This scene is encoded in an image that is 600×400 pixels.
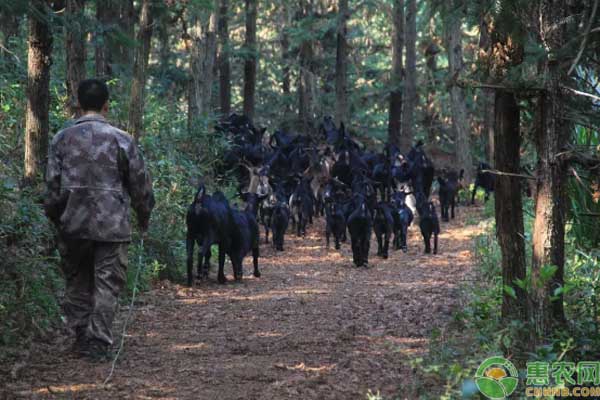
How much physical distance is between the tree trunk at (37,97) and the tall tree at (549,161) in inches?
203

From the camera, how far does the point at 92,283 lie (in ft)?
24.0

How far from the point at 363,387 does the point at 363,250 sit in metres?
8.51

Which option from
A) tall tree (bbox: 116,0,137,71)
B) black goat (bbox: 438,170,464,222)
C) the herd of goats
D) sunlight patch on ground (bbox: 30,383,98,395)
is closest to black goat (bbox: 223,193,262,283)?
the herd of goats

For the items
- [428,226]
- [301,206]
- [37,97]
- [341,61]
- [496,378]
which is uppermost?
[341,61]

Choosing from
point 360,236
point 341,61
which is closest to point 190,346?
point 360,236

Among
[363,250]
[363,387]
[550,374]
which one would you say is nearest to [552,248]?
[550,374]

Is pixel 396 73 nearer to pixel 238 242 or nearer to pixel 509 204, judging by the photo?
pixel 238 242

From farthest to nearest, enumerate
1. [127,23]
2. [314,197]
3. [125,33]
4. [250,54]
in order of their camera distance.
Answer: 1. [250,54]
2. [314,197]
3. [127,23]
4. [125,33]

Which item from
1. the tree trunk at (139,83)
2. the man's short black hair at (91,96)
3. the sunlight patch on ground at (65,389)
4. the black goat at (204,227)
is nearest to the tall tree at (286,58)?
the tree trunk at (139,83)

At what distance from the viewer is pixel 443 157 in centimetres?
3428

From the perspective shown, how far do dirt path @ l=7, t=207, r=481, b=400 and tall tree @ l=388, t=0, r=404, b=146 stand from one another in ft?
65.4

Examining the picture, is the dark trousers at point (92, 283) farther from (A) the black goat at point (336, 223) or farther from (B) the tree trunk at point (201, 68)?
(B) the tree trunk at point (201, 68)

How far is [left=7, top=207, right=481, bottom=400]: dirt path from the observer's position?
20.4ft

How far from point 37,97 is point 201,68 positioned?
13.8 m
